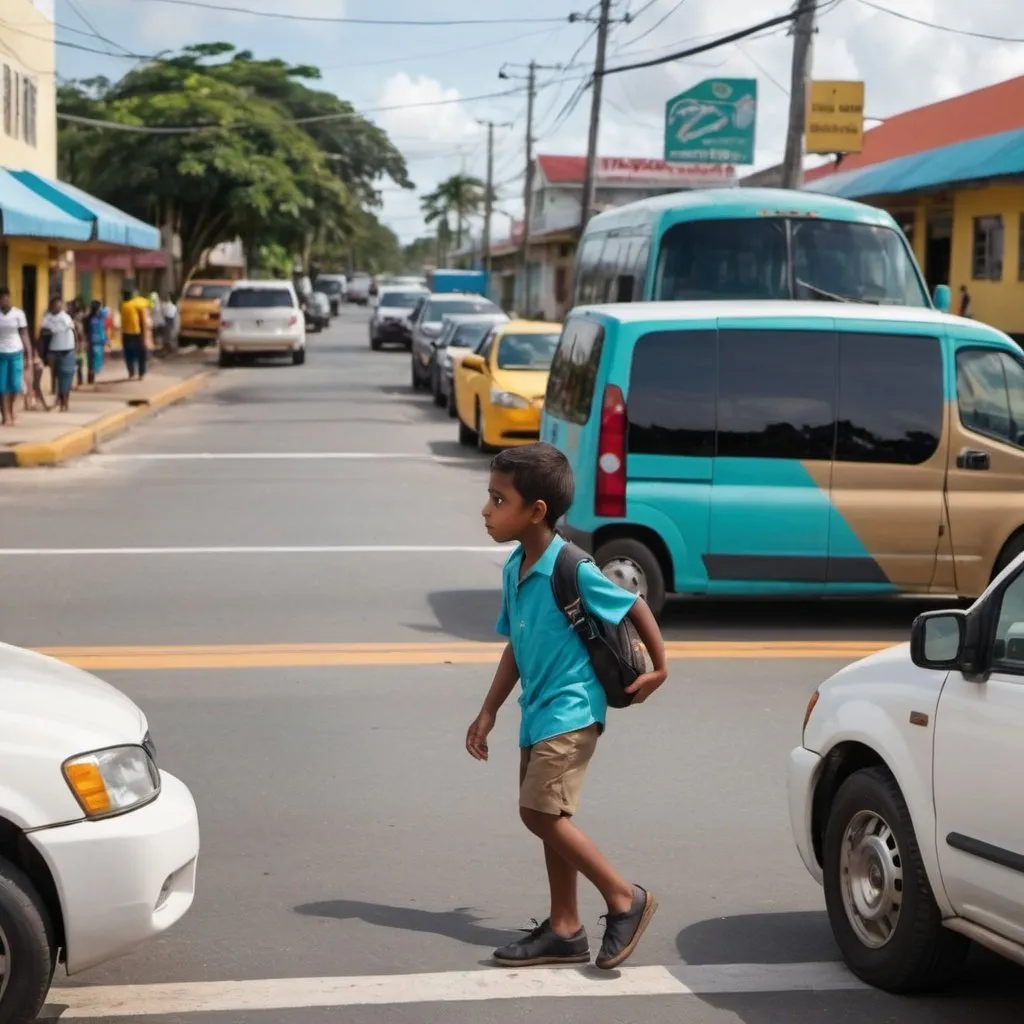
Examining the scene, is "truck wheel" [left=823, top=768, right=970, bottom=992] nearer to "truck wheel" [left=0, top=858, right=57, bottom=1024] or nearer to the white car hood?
the white car hood

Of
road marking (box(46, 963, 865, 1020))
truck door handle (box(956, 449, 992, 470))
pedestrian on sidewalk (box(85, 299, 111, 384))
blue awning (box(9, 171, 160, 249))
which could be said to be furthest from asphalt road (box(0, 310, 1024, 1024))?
pedestrian on sidewalk (box(85, 299, 111, 384))

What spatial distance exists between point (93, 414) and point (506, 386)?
706 centimetres

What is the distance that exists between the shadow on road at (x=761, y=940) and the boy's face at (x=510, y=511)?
1.34 metres

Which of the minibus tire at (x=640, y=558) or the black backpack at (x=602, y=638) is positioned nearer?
the black backpack at (x=602, y=638)

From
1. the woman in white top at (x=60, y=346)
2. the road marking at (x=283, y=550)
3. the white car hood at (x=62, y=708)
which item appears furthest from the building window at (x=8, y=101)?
the white car hood at (x=62, y=708)

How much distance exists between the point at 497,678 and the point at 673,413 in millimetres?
5186

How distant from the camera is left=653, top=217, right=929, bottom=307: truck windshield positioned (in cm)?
1620

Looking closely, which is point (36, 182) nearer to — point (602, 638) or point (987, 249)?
point (987, 249)

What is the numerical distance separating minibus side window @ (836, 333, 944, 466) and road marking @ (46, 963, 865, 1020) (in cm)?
561

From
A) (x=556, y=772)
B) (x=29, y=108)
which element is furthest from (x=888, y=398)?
(x=29, y=108)

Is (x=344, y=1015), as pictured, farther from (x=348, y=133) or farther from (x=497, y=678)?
(x=348, y=133)

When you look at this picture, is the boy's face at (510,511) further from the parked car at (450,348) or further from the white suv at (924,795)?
the parked car at (450,348)

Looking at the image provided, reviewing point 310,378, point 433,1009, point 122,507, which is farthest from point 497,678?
point 310,378

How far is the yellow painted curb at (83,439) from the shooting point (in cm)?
1975
